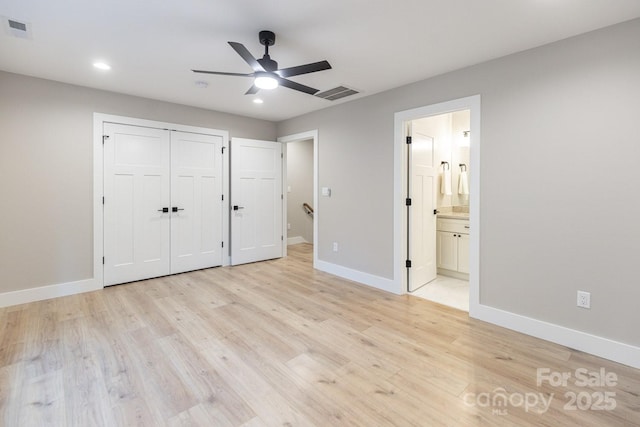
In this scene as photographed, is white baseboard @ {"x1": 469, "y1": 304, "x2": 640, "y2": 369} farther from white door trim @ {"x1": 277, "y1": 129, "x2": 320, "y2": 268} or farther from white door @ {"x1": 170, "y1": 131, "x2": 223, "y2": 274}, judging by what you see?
white door @ {"x1": 170, "y1": 131, "x2": 223, "y2": 274}

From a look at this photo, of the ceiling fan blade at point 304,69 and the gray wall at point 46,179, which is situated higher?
the ceiling fan blade at point 304,69

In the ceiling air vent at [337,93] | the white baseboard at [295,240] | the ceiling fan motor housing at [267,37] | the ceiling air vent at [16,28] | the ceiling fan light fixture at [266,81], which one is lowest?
the white baseboard at [295,240]

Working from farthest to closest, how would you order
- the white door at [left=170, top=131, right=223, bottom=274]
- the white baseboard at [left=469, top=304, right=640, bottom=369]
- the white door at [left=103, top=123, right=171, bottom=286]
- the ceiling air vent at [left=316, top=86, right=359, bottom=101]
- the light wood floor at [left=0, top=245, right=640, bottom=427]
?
the white door at [left=170, top=131, right=223, bottom=274], the white door at [left=103, top=123, right=171, bottom=286], the ceiling air vent at [left=316, top=86, right=359, bottom=101], the white baseboard at [left=469, top=304, right=640, bottom=369], the light wood floor at [left=0, top=245, right=640, bottom=427]

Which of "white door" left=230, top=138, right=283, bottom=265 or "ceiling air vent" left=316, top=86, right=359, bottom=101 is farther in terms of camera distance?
"white door" left=230, top=138, right=283, bottom=265

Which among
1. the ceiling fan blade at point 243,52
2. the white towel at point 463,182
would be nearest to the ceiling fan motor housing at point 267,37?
the ceiling fan blade at point 243,52

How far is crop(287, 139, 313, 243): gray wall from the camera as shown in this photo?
23.2ft

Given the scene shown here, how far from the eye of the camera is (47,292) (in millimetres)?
3494

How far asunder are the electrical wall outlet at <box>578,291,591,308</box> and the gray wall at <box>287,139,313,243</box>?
5439 millimetres

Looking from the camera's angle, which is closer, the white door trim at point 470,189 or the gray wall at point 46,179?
the white door trim at point 470,189

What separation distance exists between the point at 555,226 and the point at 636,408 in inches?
51.6

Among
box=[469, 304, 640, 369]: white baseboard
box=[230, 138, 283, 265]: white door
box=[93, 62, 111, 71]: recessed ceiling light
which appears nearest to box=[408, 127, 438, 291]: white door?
box=[469, 304, 640, 369]: white baseboard

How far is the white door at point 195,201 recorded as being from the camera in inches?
175

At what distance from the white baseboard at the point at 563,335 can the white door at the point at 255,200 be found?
3.50 meters

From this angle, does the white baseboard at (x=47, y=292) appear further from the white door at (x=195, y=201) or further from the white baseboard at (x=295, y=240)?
the white baseboard at (x=295, y=240)
